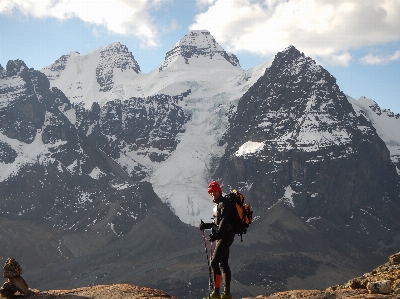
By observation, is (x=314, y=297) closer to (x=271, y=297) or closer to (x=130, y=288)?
(x=271, y=297)

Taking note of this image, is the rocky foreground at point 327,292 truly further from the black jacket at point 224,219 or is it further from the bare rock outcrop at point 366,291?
the black jacket at point 224,219

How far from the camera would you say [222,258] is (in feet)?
59.6

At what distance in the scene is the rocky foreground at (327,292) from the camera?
16844 millimetres

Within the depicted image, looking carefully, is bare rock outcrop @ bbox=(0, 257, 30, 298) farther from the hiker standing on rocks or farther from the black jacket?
the black jacket

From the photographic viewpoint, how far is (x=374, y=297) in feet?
52.9

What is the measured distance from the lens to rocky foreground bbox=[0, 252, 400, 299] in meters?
16.8

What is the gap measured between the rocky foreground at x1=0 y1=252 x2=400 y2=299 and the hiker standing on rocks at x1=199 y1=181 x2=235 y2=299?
7.38ft

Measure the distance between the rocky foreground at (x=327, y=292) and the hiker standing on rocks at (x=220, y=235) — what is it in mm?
2248

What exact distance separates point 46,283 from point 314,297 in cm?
19492

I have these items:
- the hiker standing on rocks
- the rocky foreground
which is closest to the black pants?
the hiker standing on rocks

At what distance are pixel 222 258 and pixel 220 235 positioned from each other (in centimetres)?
107

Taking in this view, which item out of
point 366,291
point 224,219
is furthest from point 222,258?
point 366,291

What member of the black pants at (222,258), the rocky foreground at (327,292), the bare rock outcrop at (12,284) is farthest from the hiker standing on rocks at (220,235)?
the bare rock outcrop at (12,284)

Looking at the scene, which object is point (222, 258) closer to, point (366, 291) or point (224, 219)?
point (224, 219)
